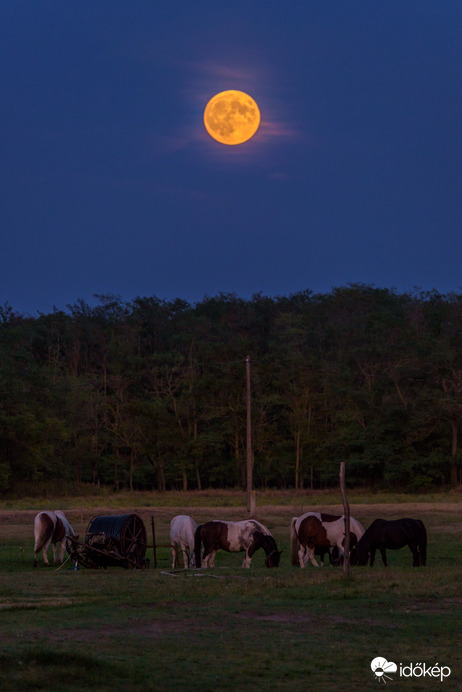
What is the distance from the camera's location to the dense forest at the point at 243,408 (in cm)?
6831

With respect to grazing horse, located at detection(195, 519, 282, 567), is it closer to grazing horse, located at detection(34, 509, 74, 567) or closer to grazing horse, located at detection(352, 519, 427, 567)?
grazing horse, located at detection(352, 519, 427, 567)

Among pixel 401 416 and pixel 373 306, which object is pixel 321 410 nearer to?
pixel 401 416

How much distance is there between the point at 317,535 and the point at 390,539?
2.21 meters

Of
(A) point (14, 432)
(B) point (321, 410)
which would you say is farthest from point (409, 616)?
(B) point (321, 410)

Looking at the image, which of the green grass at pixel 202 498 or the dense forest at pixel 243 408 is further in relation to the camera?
the dense forest at pixel 243 408

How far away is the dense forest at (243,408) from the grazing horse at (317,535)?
44.5 metres

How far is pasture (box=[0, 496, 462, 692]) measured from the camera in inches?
355

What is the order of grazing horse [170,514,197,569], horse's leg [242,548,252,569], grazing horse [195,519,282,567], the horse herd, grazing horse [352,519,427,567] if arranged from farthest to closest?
grazing horse [170,514,197,569] < grazing horse [195,519,282,567] < the horse herd < horse's leg [242,548,252,569] < grazing horse [352,519,427,567]

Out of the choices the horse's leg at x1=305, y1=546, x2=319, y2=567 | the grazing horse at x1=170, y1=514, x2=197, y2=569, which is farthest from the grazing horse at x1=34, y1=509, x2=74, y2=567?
the horse's leg at x1=305, y1=546, x2=319, y2=567

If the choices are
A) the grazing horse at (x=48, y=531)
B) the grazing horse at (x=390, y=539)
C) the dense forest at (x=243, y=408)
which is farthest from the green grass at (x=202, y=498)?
the grazing horse at (x=390, y=539)

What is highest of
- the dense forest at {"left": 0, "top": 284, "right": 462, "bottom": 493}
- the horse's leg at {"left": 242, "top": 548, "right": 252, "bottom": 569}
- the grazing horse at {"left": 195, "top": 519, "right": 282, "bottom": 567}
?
the dense forest at {"left": 0, "top": 284, "right": 462, "bottom": 493}

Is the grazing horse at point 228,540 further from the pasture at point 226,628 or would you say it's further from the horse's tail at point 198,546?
the pasture at point 226,628

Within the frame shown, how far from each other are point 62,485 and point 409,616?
5903 cm

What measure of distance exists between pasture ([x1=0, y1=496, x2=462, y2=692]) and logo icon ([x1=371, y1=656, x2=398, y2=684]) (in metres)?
0.08
